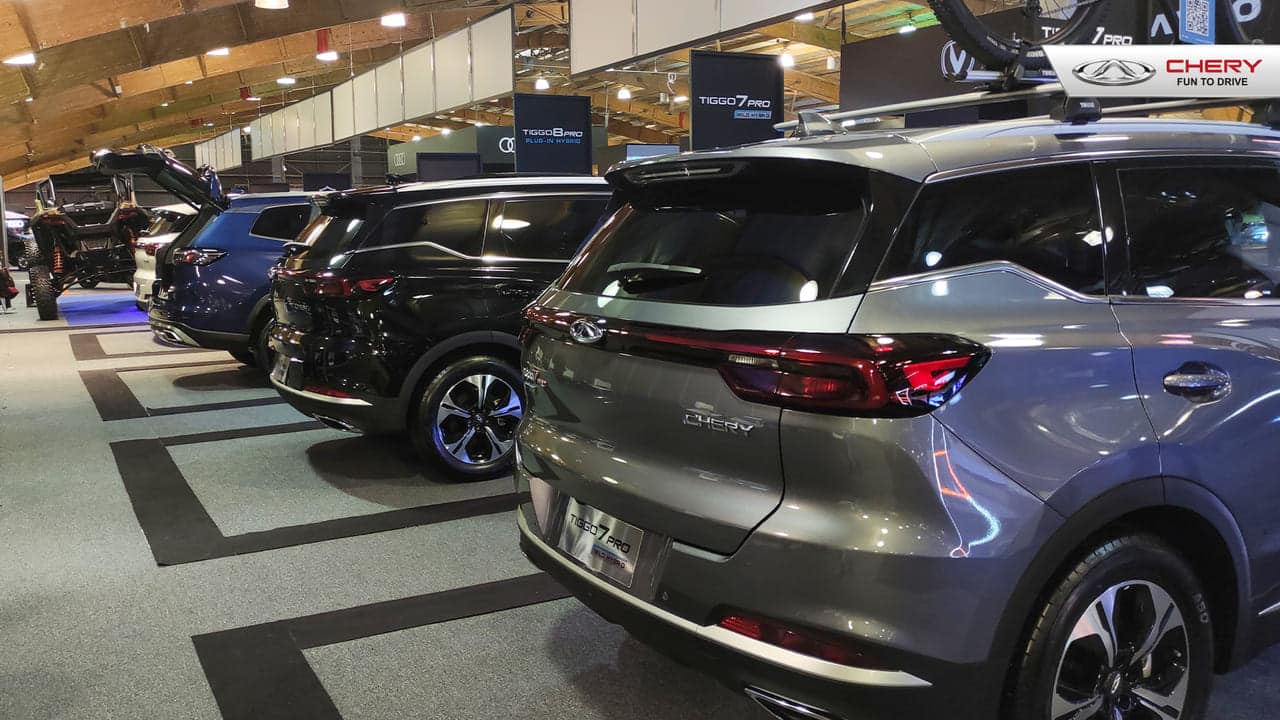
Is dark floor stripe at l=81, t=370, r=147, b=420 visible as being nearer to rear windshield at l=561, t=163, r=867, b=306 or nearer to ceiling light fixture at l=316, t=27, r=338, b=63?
rear windshield at l=561, t=163, r=867, b=306

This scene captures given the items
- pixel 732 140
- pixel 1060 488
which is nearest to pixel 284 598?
pixel 1060 488

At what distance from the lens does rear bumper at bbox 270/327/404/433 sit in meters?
5.14

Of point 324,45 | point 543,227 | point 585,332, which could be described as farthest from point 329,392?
point 324,45

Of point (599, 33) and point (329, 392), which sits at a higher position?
point (599, 33)

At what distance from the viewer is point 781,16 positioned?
7.81 metres

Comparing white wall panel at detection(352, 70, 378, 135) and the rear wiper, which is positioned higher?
white wall panel at detection(352, 70, 378, 135)

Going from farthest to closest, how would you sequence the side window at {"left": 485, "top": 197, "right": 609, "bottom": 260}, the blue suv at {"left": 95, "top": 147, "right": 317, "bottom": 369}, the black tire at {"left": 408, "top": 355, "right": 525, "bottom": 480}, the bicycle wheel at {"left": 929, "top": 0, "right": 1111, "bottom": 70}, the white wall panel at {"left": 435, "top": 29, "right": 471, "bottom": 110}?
the white wall panel at {"left": 435, "top": 29, "right": 471, "bottom": 110} < the blue suv at {"left": 95, "top": 147, "right": 317, "bottom": 369} < the side window at {"left": 485, "top": 197, "right": 609, "bottom": 260} < the black tire at {"left": 408, "top": 355, "right": 525, "bottom": 480} < the bicycle wheel at {"left": 929, "top": 0, "right": 1111, "bottom": 70}

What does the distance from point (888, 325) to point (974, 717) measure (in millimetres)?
845

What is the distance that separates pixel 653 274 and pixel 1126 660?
4.84 ft

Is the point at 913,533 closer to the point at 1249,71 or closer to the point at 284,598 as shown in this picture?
the point at 1249,71

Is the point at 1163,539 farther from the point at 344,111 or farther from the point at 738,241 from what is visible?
the point at 344,111

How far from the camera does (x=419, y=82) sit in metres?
16.2

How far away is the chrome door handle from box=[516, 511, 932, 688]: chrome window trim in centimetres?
95

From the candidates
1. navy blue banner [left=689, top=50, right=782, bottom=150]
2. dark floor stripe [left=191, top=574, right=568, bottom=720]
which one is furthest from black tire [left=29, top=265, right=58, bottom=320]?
dark floor stripe [left=191, top=574, right=568, bottom=720]
